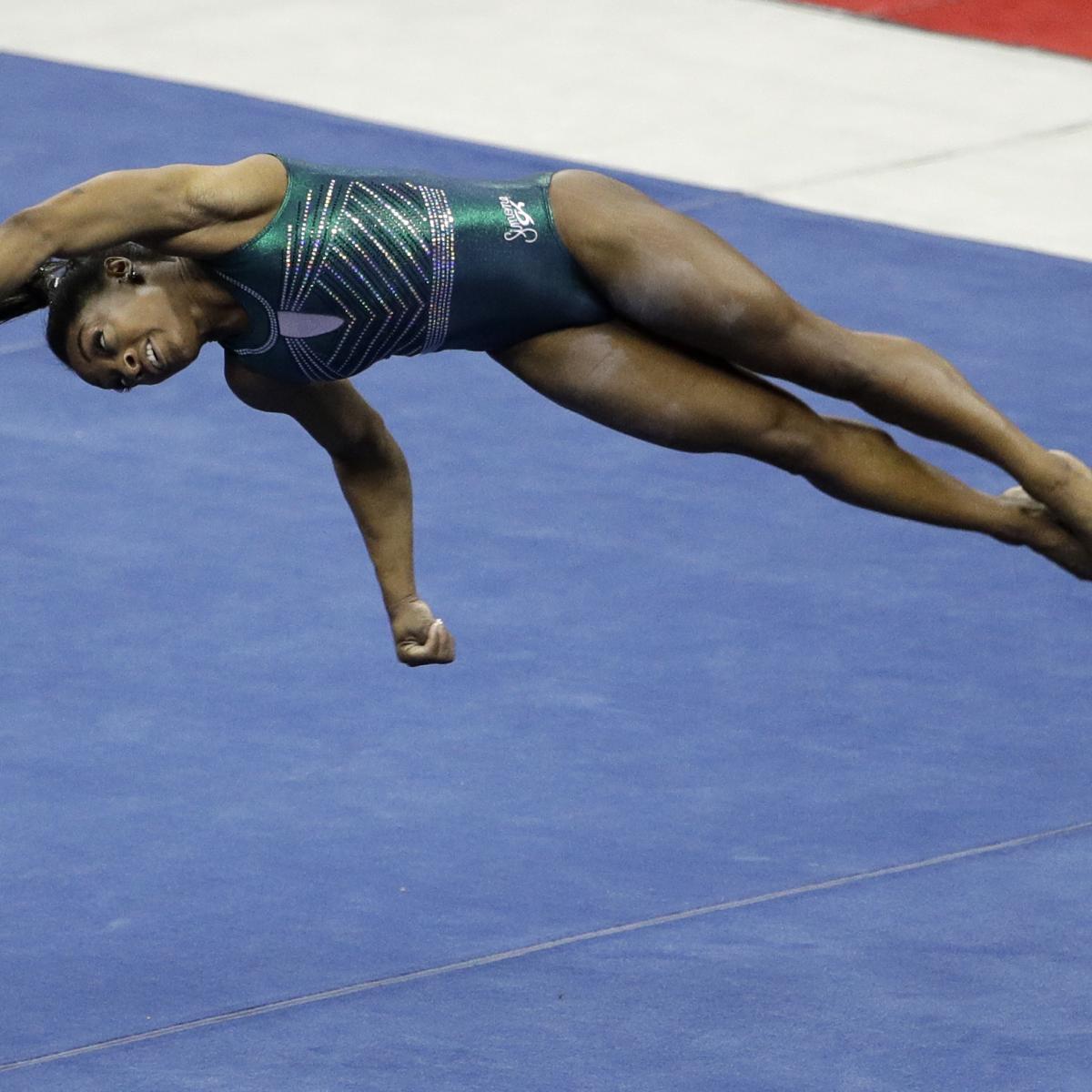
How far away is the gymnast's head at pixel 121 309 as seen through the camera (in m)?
4.36

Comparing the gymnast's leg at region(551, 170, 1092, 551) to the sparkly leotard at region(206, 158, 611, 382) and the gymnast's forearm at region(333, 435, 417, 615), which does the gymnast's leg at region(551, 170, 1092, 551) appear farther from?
the gymnast's forearm at region(333, 435, 417, 615)

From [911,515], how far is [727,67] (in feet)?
19.6

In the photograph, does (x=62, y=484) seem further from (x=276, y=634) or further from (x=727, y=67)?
(x=727, y=67)

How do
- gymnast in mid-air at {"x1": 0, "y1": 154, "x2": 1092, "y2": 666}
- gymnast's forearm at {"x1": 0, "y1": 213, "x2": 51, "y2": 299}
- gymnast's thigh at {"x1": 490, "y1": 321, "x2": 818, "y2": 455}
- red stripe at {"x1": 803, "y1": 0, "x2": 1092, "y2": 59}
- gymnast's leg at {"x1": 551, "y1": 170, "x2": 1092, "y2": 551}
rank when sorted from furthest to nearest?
1. red stripe at {"x1": 803, "y1": 0, "x2": 1092, "y2": 59}
2. gymnast's thigh at {"x1": 490, "y1": 321, "x2": 818, "y2": 455}
3. gymnast's leg at {"x1": 551, "y1": 170, "x2": 1092, "y2": 551}
4. gymnast in mid-air at {"x1": 0, "y1": 154, "x2": 1092, "y2": 666}
5. gymnast's forearm at {"x1": 0, "y1": 213, "x2": 51, "y2": 299}

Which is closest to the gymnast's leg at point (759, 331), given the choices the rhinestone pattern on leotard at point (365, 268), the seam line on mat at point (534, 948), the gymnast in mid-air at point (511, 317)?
the gymnast in mid-air at point (511, 317)

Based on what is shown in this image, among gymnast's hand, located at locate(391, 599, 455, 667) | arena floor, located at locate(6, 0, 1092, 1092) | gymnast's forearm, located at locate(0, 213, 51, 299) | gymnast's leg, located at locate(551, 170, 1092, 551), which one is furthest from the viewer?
arena floor, located at locate(6, 0, 1092, 1092)

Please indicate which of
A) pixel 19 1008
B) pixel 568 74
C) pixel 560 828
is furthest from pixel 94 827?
pixel 568 74

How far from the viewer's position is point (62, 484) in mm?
7359

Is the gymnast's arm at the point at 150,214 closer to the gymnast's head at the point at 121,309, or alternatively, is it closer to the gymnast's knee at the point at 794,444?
the gymnast's head at the point at 121,309

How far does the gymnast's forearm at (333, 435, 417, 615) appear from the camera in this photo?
4.98 m

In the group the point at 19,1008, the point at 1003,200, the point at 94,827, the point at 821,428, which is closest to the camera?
the point at 821,428

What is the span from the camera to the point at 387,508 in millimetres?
5023

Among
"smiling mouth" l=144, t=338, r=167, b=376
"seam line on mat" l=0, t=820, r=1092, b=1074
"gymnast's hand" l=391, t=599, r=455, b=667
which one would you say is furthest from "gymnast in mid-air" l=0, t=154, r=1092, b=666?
"seam line on mat" l=0, t=820, r=1092, b=1074

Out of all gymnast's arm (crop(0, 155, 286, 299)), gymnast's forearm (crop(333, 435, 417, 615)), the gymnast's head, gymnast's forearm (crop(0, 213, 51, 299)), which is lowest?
gymnast's forearm (crop(333, 435, 417, 615))
